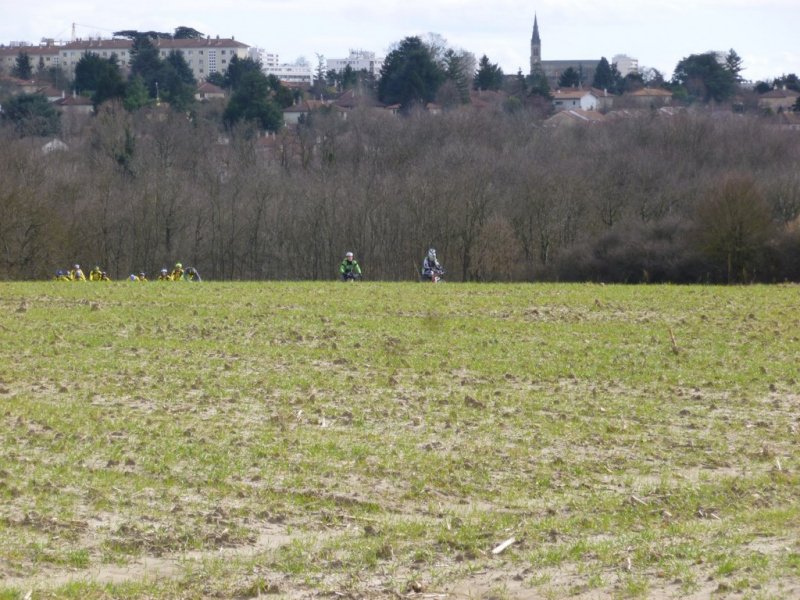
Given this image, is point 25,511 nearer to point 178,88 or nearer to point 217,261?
point 217,261

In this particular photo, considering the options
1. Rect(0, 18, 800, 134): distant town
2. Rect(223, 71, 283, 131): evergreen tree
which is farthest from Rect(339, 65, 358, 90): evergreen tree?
Rect(223, 71, 283, 131): evergreen tree

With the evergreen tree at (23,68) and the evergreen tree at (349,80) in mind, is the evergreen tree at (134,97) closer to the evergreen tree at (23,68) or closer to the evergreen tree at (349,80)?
the evergreen tree at (349,80)

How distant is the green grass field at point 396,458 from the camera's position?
9109 mm

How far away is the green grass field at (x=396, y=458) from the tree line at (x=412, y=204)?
2865 centimetres

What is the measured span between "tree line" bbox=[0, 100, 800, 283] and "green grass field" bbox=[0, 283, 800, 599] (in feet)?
94.0

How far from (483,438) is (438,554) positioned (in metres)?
4.25

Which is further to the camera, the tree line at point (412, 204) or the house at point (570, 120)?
the house at point (570, 120)

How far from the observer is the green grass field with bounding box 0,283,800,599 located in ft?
29.9

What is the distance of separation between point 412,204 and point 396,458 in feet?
194

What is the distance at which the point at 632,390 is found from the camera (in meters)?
17.3

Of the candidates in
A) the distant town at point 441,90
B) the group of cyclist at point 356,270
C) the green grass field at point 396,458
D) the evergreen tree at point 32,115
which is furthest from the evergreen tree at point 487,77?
the green grass field at point 396,458

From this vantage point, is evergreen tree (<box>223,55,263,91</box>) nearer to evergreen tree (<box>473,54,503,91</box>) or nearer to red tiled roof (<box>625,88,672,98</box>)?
evergreen tree (<box>473,54,503,91</box>)

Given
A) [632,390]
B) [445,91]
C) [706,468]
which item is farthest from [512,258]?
[445,91]

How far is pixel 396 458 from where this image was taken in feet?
42.1
